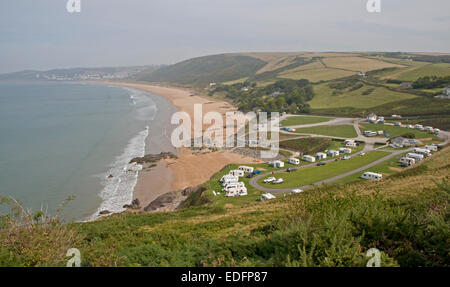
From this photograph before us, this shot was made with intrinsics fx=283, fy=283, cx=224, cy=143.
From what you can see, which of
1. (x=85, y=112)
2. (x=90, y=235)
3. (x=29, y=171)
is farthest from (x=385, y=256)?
(x=85, y=112)

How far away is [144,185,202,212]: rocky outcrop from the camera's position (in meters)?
24.9

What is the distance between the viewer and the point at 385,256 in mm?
5723

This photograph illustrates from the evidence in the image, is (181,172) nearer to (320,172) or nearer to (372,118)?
(320,172)

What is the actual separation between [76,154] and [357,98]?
59.6 metres

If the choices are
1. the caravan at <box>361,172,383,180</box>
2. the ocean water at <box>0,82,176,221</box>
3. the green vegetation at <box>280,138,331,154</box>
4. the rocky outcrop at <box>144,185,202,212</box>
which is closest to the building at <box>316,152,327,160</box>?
the green vegetation at <box>280,138,331,154</box>

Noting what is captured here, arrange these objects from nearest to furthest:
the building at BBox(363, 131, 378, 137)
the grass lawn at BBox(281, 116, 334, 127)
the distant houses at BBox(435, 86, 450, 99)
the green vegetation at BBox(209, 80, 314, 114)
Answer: the building at BBox(363, 131, 378, 137) < the distant houses at BBox(435, 86, 450, 99) < the grass lawn at BBox(281, 116, 334, 127) < the green vegetation at BBox(209, 80, 314, 114)

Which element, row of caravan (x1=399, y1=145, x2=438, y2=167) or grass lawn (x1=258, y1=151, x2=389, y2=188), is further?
row of caravan (x1=399, y1=145, x2=438, y2=167)

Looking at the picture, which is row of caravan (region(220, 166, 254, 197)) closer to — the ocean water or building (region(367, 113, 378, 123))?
the ocean water

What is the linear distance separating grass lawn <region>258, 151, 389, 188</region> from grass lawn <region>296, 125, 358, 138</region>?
1216 centimetres

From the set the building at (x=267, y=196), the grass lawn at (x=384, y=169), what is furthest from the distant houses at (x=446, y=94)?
the building at (x=267, y=196)

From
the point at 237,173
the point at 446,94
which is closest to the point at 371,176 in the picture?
the point at 237,173

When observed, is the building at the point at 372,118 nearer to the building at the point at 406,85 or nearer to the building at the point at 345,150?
the building at the point at 345,150

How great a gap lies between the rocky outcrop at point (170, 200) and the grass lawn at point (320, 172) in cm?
733
